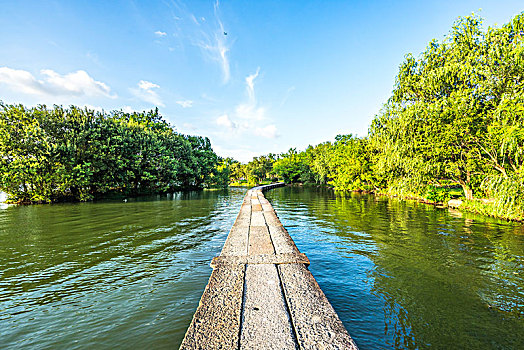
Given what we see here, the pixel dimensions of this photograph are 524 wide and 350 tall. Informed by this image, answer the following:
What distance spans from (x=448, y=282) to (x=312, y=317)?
3.86 m

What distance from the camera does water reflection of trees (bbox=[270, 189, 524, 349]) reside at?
3193 millimetres

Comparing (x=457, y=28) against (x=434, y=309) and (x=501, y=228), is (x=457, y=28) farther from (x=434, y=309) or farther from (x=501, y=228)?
(x=434, y=309)

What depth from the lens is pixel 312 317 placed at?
8.95 feet

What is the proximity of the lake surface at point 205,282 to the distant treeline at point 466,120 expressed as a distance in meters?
3.96

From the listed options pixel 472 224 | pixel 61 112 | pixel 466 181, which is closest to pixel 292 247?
pixel 472 224

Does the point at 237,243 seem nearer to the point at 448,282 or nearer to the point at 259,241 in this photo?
the point at 259,241

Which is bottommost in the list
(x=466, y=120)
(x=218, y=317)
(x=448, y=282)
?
(x=448, y=282)

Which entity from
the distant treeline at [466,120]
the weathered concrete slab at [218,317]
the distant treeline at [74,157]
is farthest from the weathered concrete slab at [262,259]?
the distant treeline at [74,157]

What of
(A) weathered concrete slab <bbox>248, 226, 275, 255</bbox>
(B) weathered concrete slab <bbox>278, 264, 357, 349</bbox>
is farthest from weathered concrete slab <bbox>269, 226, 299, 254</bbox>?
(B) weathered concrete slab <bbox>278, 264, 357, 349</bbox>

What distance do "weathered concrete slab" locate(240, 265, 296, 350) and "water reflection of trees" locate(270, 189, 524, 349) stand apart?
5.43ft

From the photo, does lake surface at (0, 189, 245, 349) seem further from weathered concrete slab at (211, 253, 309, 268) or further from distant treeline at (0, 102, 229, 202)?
distant treeline at (0, 102, 229, 202)

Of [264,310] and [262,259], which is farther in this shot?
[262,259]

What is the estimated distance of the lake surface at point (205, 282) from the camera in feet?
10.3

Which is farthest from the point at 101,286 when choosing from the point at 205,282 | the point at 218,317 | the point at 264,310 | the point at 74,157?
the point at 74,157
